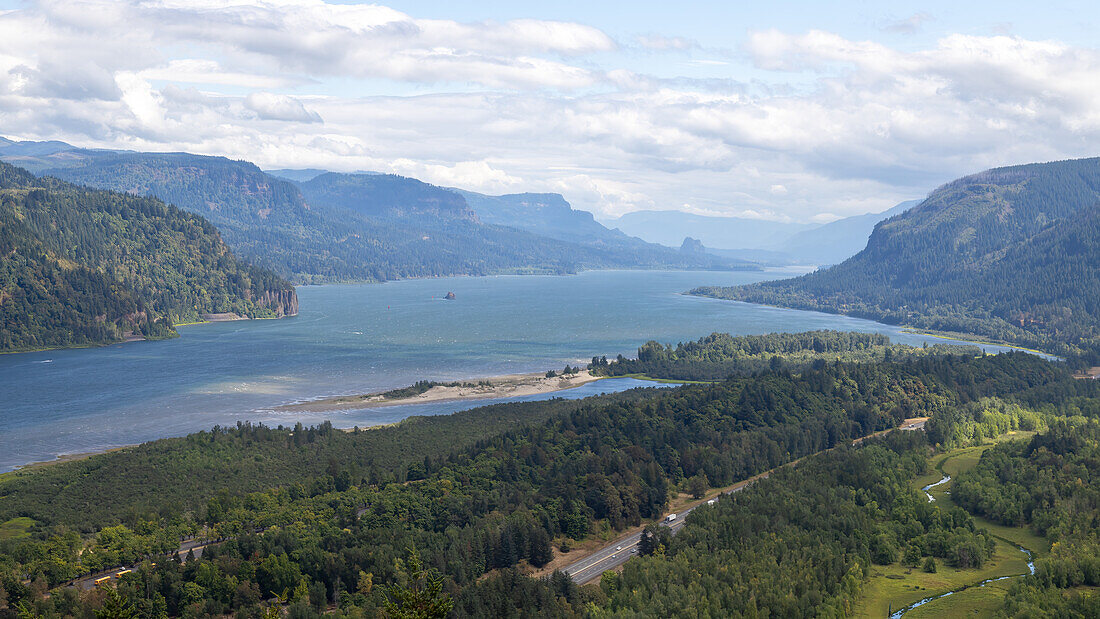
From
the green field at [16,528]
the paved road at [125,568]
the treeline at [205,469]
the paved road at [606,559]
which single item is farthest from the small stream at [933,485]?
the green field at [16,528]

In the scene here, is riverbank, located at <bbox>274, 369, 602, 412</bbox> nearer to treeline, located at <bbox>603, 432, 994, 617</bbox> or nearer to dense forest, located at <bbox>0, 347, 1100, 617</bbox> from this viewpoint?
dense forest, located at <bbox>0, 347, 1100, 617</bbox>

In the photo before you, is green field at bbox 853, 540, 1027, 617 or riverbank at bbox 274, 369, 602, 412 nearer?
A: green field at bbox 853, 540, 1027, 617

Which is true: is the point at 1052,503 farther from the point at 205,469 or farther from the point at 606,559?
the point at 205,469

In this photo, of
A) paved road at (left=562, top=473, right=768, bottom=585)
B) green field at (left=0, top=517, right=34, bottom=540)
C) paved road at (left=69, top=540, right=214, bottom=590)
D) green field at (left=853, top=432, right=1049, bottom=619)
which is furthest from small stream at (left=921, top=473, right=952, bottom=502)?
green field at (left=0, top=517, right=34, bottom=540)

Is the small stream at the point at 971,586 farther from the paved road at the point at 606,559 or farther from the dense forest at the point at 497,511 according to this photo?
the paved road at the point at 606,559

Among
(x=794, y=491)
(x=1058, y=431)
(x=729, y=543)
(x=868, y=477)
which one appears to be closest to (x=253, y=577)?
(x=729, y=543)

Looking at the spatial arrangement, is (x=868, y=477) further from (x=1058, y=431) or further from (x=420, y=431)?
(x=420, y=431)
